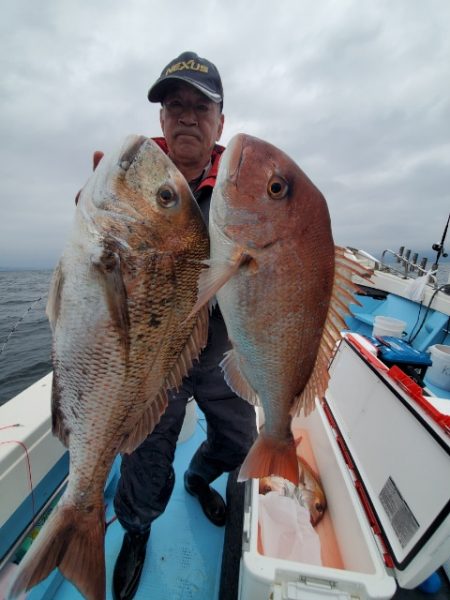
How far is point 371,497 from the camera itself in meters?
1.88

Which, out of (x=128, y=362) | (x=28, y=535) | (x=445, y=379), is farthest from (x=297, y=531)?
(x=445, y=379)

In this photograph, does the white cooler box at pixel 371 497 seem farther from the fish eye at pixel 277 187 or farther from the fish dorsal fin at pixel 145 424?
the fish eye at pixel 277 187

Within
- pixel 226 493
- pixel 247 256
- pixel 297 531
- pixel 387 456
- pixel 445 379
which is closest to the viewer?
pixel 247 256

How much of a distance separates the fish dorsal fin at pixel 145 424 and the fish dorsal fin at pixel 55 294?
462mm

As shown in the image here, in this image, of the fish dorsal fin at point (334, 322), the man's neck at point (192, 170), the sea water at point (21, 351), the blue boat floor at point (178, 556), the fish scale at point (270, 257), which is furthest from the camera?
the sea water at point (21, 351)

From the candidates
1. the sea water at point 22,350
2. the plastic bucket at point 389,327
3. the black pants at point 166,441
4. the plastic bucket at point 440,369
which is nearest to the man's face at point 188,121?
the black pants at point 166,441

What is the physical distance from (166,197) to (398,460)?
1884 mm

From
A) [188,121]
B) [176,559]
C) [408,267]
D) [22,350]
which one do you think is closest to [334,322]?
[188,121]

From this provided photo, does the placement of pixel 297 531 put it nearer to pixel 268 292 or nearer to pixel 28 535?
pixel 28 535

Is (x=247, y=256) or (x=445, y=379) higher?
(x=247, y=256)

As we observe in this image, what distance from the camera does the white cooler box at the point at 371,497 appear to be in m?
1.37

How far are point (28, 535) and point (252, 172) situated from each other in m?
2.51

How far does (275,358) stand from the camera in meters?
1.16

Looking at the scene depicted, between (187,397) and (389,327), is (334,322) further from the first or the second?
(389,327)
